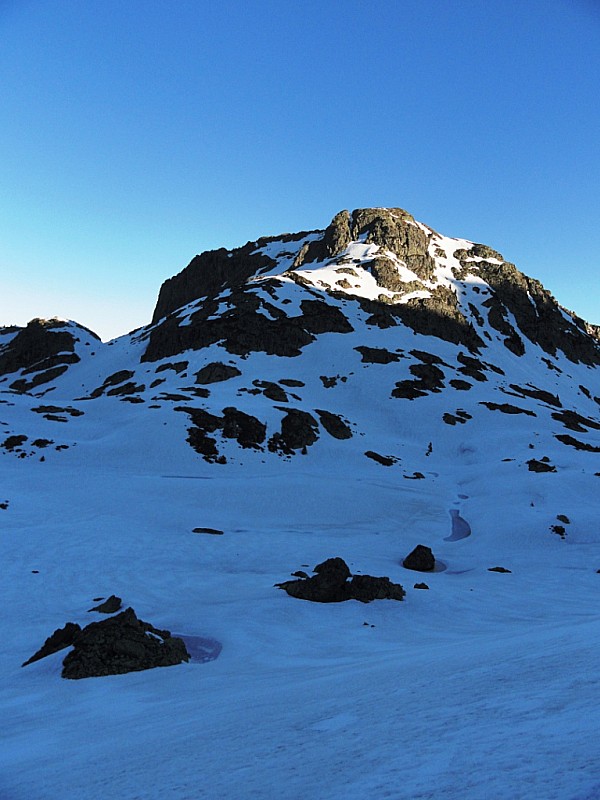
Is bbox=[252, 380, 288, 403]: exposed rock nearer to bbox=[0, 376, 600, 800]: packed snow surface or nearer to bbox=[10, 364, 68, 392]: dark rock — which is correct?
bbox=[0, 376, 600, 800]: packed snow surface

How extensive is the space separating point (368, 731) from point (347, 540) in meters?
20.1

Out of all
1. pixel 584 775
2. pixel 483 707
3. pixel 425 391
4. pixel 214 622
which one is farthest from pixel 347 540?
pixel 425 391

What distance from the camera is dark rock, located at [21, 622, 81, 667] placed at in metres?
9.60

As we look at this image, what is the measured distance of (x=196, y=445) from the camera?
3881 centimetres

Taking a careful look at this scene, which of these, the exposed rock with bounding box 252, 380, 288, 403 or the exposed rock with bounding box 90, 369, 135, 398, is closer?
the exposed rock with bounding box 252, 380, 288, 403

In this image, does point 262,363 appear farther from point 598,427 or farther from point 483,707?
point 483,707

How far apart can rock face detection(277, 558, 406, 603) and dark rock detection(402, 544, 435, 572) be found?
4.36 meters

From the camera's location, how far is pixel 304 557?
20.1 meters

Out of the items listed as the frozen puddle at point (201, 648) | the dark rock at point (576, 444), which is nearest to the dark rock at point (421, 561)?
the frozen puddle at point (201, 648)

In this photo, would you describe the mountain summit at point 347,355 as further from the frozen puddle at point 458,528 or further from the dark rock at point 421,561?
the dark rock at point 421,561

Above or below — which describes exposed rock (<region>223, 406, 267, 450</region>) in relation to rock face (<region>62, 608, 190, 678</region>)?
above

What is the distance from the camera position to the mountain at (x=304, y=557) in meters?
3.81

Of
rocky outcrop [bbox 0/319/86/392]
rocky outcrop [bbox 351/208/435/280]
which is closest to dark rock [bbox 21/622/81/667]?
rocky outcrop [bbox 0/319/86/392]

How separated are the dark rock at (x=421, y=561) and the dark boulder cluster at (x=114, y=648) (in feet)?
38.3
